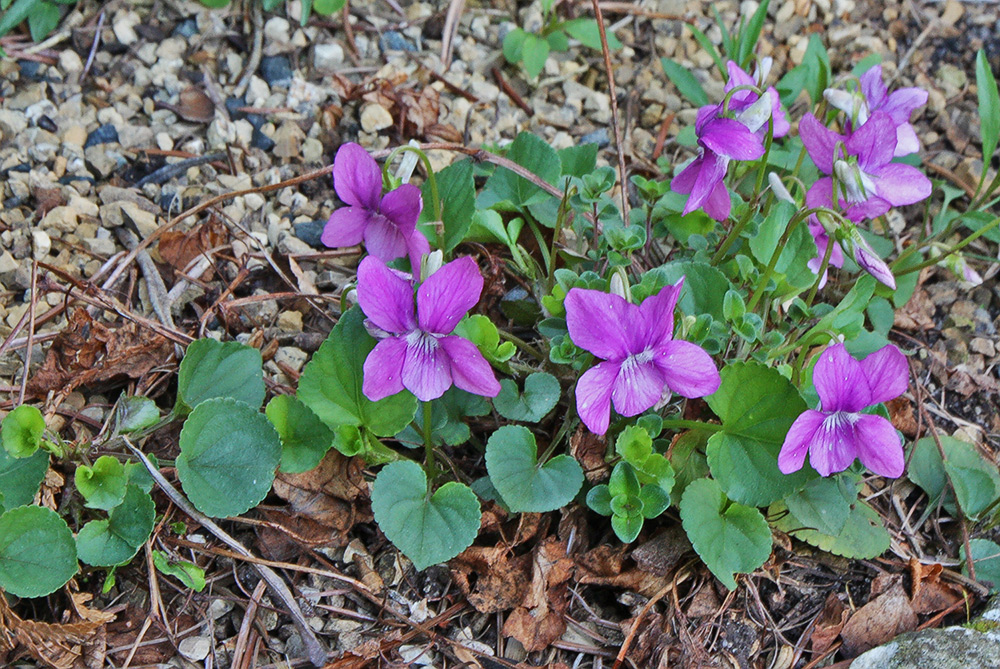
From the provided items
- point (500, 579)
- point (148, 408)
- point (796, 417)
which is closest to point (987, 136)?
point (796, 417)

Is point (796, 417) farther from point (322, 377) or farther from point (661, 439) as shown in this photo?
point (322, 377)

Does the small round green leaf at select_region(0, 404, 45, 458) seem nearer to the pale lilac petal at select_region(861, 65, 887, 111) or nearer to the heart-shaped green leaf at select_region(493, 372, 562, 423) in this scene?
the heart-shaped green leaf at select_region(493, 372, 562, 423)

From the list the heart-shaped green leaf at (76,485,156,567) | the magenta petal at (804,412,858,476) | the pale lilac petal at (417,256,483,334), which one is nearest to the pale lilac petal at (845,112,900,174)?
the magenta petal at (804,412,858,476)

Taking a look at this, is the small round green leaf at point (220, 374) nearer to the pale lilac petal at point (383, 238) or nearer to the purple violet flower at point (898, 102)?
the pale lilac petal at point (383, 238)

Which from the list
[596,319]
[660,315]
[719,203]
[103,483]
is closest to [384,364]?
[596,319]

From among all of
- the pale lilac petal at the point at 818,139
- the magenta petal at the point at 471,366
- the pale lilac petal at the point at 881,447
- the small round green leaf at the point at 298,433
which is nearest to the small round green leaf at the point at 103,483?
the small round green leaf at the point at 298,433

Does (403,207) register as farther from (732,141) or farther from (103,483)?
(103,483)
